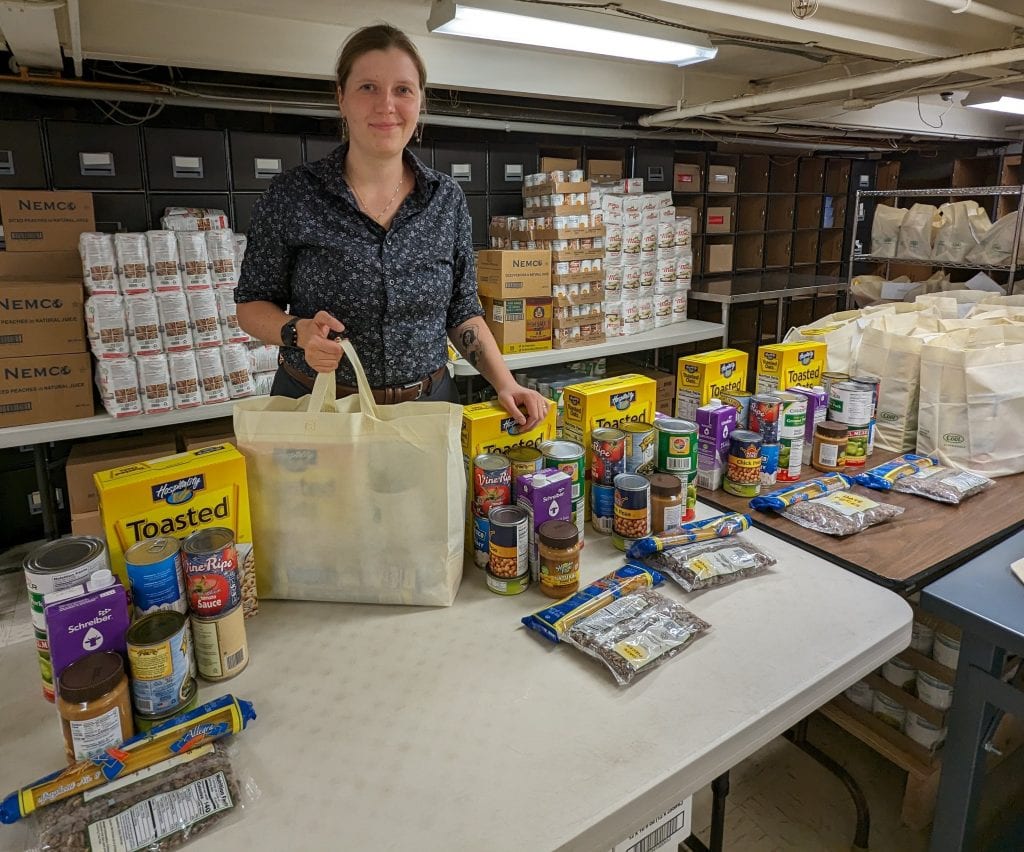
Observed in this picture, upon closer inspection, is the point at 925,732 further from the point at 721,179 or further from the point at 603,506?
the point at 721,179

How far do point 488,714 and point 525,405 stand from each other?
609 millimetres

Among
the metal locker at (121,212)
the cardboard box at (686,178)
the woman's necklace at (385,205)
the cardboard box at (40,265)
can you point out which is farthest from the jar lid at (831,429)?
the cardboard box at (686,178)

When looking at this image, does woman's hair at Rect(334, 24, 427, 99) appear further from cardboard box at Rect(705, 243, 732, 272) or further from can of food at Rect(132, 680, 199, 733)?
cardboard box at Rect(705, 243, 732, 272)

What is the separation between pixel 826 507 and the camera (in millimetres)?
1490

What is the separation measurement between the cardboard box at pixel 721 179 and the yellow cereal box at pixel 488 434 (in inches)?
169

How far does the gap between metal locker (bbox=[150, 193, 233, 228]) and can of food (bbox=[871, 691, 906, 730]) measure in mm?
3076

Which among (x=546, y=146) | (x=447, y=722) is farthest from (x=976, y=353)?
(x=546, y=146)

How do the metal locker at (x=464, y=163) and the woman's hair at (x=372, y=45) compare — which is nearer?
the woman's hair at (x=372, y=45)

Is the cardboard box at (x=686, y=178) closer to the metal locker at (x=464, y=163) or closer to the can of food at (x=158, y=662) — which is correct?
the metal locker at (x=464, y=163)

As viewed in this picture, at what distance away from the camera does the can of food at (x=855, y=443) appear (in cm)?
177

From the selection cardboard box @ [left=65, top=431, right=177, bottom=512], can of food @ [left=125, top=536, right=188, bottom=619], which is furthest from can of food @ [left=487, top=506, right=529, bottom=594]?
cardboard box @ [left=65, top=431, right=177, bottom=512]

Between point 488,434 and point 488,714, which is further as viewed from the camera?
point 488,434

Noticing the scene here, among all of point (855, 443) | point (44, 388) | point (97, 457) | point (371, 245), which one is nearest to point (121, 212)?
point (44, 388)

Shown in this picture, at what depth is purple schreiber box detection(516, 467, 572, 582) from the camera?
1.16 metres
